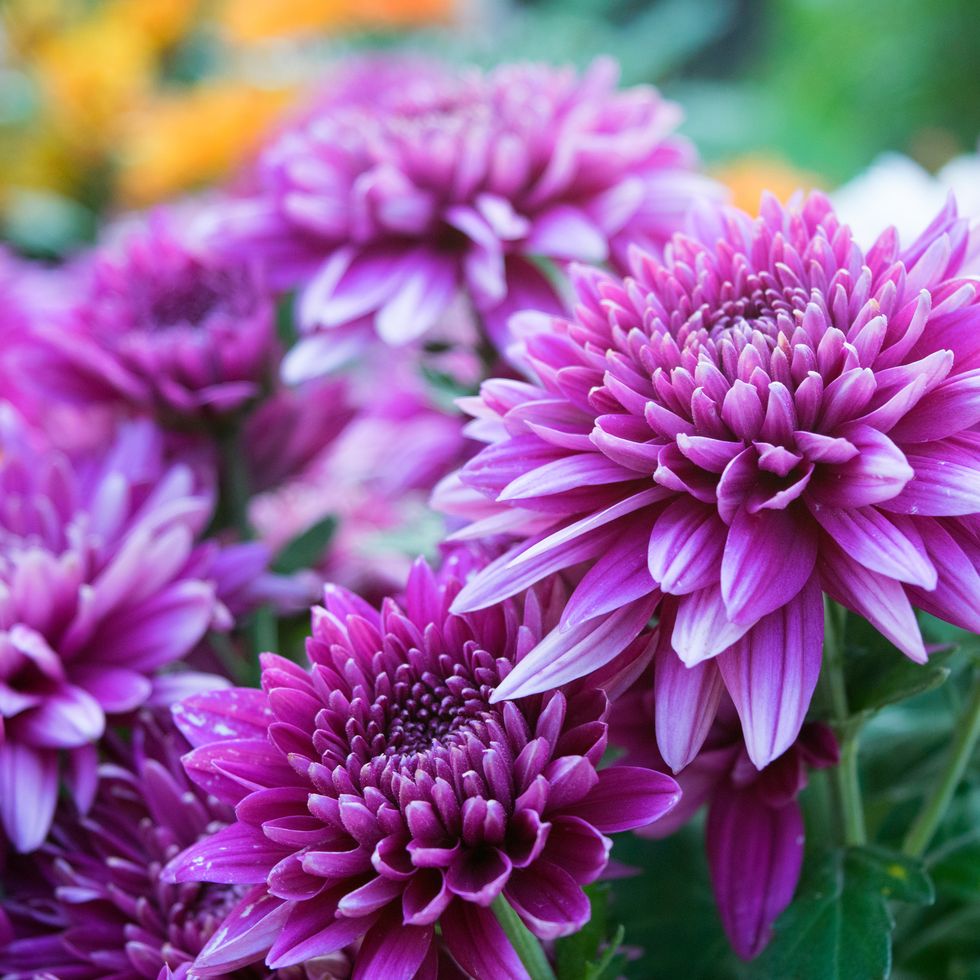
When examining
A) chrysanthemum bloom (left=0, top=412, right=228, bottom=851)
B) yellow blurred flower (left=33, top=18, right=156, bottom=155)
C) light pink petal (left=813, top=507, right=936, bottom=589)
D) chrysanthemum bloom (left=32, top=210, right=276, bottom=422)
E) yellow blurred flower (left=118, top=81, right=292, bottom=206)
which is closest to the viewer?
light pink petal (left=813, top=507, right=936, bottom=589)

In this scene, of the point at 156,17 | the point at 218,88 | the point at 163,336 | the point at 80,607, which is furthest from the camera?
the point at 156,17

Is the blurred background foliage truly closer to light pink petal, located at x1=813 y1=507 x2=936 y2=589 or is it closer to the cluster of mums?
the cluster of mums

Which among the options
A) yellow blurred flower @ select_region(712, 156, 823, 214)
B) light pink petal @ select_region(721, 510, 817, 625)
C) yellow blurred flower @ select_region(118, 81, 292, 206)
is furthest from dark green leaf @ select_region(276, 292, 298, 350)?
yellow blurred flower @ select_region(118, 81, 292, 206)

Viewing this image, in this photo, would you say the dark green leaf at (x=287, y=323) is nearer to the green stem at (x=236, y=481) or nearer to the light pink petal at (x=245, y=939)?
the green stem at (x=236, y=481)

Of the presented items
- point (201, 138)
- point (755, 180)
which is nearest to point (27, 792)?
point (755, 180)

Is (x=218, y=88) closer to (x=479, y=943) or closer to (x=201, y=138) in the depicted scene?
(x=201, y=138)

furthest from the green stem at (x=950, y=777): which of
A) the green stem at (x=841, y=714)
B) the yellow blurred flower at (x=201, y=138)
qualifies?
the yellow blurred flower at (x=201, y=138)
